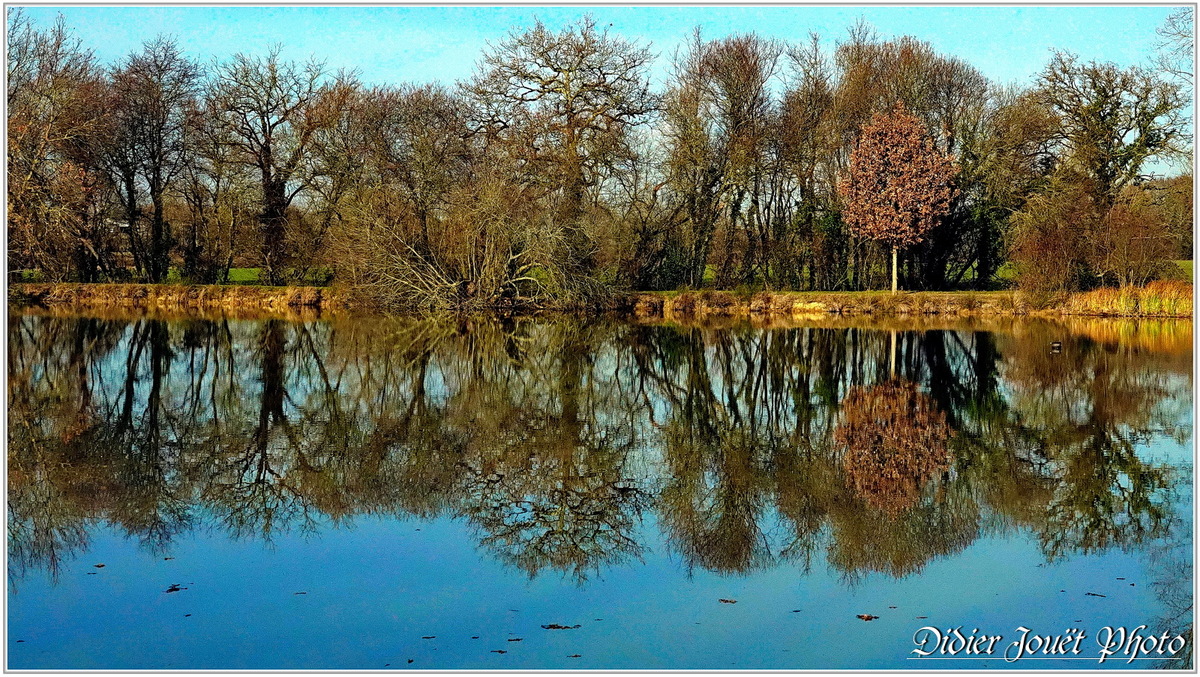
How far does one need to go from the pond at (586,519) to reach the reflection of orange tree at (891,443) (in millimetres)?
57

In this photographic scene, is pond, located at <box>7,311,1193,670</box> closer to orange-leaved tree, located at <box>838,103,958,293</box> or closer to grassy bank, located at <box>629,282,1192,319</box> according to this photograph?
grassy bank, located at <box>629,282,1192,319</box>

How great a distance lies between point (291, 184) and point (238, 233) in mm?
2563

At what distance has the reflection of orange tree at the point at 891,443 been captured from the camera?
859 centimetres

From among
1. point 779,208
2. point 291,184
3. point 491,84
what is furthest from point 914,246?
point 291,184

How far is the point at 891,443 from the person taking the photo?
1060cm

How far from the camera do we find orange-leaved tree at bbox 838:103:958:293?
32.8 meters

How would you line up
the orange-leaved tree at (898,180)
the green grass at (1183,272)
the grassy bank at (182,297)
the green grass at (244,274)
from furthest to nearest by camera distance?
the green grass at (244,274)
the grassy bank at (182,297)
the orange-leaved tree at (898,180)
the green grass at (1183,272)

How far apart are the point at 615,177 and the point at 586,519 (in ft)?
93.9

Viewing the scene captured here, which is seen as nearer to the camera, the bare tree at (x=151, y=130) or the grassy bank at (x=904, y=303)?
the grassy bank at (x=904, y=303)

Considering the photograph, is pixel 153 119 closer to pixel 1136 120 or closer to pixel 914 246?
pixel 914 246

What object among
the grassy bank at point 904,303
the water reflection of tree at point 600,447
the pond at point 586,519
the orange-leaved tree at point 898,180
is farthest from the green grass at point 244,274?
the pond at point 586,519
